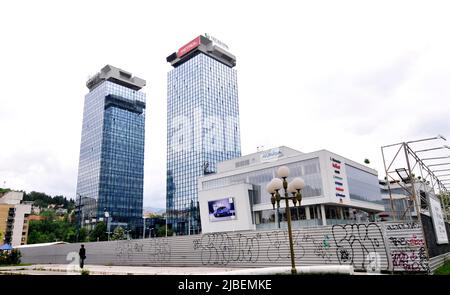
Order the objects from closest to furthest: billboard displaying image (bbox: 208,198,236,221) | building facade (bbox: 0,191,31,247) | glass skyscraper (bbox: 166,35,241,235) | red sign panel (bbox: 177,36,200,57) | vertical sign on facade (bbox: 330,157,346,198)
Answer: vertical sign on facade (bbox: 330,157,346,198) → billboard displaying image (bbox: 208,198,236,221) → building facade (bbox: 0,191,31,247) → glass skyscraper (bbox: 166,35,241,235) → red sign panel (bbox: 177,36,200,57)

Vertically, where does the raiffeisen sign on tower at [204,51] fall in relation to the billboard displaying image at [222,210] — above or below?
above

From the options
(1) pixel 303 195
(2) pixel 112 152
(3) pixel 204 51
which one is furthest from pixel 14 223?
(1) pixel 303 195

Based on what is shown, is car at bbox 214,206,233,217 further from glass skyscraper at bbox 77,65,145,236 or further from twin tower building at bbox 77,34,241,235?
glass skyscraper at bbox 77,65,145,236

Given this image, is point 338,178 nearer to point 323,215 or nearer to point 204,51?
point 323,215

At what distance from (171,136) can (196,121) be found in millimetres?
13674

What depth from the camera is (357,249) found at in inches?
572

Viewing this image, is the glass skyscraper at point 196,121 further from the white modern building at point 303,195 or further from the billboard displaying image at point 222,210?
the billboard displaying image at point 222,210

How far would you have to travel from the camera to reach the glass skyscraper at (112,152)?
12469 centimetres

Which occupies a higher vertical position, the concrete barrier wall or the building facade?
the building facade

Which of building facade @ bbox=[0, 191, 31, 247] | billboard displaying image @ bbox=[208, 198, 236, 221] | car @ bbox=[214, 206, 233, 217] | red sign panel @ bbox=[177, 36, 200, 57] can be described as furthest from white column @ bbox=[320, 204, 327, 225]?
building facade @ bbox=[0, 191, 31, 247]

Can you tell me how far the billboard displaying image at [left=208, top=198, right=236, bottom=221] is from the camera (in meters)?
51.0

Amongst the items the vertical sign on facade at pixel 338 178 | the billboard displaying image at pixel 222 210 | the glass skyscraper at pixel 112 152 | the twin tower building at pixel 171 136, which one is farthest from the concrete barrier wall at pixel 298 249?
the glass skyscraper at pixel 112 152

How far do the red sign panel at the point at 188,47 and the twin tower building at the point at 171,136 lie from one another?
42 centimetres
